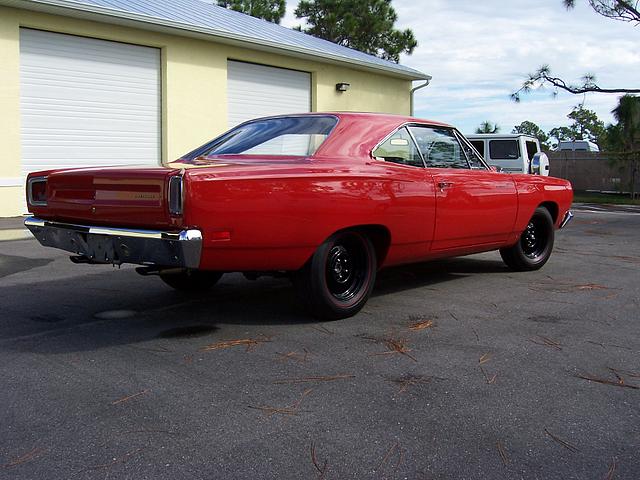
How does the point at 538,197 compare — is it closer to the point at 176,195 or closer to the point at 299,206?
the point at 299,206

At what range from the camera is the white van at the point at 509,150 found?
1691 centimetres

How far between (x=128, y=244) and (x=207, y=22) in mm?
13216

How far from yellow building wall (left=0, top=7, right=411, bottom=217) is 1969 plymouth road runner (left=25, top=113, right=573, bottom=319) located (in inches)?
324

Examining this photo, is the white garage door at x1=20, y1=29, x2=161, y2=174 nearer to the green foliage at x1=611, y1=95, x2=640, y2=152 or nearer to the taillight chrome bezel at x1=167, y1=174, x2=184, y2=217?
the taillight chrome bezel at x1=167, y1=174, x2=184, y2=217

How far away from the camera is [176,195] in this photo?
4.04m

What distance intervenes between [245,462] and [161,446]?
1.27 ft

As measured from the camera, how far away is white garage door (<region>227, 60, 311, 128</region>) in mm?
16828

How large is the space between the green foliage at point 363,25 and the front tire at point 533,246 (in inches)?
1332

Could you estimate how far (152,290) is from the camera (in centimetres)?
613

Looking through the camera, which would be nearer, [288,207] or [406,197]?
[288,207]

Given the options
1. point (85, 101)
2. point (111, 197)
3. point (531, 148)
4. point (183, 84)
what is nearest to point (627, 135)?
point (531, 148)

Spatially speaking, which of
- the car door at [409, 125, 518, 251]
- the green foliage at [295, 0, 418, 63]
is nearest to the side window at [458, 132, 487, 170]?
the car door at [409, 125, 518, 251]

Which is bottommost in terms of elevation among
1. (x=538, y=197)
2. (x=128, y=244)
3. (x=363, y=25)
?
(x=128, y=244)

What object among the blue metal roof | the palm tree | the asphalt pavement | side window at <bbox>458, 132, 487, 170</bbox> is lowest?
the asphalt pavement
